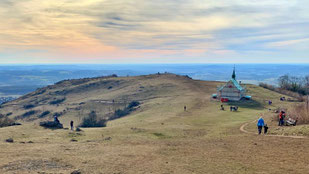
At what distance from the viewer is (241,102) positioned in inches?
2416

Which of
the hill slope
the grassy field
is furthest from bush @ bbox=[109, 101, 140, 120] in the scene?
the grassy field

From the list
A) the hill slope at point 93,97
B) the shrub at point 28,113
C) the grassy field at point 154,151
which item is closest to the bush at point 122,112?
the hill slope at point 93,97

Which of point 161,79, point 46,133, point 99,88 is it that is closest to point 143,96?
point 161,79

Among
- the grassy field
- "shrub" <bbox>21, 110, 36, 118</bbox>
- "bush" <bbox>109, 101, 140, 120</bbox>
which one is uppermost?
the grassy field

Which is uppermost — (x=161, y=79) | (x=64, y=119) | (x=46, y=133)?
(x=161, y=79)

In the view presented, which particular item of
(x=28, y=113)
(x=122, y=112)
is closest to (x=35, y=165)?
(x=122, y=112)

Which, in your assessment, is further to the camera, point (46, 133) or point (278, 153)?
point (46, 133)

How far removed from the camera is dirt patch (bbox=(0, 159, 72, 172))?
1584cm

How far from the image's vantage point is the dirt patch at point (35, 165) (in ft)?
52.0

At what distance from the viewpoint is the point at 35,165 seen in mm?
16609

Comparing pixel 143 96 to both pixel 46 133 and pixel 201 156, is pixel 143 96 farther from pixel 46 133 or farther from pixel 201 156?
pixel 201 156

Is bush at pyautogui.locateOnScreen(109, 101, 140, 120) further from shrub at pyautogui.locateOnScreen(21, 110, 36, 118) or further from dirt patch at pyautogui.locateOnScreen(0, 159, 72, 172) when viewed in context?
dirt patch at pyautogui.locateOnScreen(0, 159, 72, 172)

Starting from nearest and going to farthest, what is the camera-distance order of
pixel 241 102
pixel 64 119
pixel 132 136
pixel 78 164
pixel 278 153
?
pixel 78 164
pixel 278 153
pixel 132 136
pixel 241 102
pixel 64 119

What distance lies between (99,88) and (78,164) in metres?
94.5
